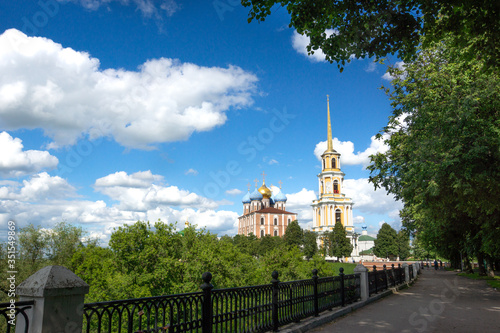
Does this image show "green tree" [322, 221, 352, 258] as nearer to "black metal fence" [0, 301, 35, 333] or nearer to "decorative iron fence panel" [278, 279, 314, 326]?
"decorative iron fence panel" [278, 279, 314, 326]

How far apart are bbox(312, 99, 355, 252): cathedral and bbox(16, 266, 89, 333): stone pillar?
96.8m

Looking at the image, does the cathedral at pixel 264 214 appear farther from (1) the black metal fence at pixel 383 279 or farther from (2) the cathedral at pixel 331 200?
(1) the black metal fence at pixel 383 279

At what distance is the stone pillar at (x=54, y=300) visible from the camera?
344 cm

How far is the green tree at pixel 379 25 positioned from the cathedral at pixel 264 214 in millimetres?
107507

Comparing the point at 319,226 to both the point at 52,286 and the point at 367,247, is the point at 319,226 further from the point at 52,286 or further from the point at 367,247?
the point at 52,286

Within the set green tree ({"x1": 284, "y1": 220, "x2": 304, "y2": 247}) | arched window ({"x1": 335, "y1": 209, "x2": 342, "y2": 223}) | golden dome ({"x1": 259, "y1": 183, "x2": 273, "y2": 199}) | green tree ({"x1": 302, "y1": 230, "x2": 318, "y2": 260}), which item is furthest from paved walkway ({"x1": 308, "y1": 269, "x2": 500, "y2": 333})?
golden dome ({"x1": 259, "y1": 183, "x2": 273, "y2": 199})

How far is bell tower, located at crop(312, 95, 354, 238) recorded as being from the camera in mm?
98062

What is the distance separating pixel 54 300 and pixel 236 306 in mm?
3837

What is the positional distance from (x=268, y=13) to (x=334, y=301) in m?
8.52

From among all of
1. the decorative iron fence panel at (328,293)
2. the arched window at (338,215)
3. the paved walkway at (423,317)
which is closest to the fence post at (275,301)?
the paved walkway at (423,317)

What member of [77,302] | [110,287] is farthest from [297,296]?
[110,287]

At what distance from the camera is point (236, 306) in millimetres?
6734

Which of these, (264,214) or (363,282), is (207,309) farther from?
(264,214)

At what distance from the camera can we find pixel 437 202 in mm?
15344
